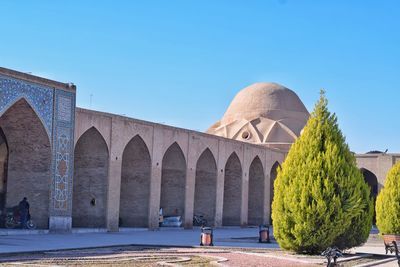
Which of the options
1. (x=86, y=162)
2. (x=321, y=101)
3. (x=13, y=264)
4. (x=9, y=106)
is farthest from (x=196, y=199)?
(x=13, y=264)

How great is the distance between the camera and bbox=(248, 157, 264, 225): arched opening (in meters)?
29.9

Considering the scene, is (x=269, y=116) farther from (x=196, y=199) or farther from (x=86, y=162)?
(x=86, y=162)

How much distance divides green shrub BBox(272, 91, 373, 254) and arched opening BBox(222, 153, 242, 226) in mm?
15661

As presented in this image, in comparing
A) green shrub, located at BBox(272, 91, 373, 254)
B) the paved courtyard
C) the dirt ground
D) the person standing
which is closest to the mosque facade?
the person standing

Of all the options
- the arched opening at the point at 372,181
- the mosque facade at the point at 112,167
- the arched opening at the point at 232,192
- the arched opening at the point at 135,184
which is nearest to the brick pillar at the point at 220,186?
the mosque facade at the point at 112,167

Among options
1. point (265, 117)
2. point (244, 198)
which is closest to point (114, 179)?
point (244, 198)

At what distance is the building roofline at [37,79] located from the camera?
16423 millimetres

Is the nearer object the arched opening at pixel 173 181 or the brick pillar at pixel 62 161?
the brick pillar at pixel 62 161

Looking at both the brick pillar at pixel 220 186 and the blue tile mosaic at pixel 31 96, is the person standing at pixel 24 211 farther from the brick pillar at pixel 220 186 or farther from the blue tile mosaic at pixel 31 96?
the brick pillar at pixel 220 186

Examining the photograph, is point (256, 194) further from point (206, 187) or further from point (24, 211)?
point (24, 211)

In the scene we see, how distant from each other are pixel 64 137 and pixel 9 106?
211 centimetres

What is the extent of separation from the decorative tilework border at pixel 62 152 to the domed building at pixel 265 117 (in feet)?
55.4

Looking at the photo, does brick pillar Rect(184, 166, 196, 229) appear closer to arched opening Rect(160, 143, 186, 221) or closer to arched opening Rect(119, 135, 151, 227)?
arched opening Rect(160, 143, 186, 221)

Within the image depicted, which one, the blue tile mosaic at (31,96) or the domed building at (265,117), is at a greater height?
the domed building at (265,117)
